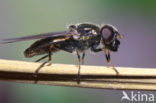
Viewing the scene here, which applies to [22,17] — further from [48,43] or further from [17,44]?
[48,43]

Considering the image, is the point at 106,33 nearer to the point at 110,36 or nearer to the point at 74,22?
the point at 110,36

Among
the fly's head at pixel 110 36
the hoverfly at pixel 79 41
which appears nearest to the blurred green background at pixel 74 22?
the hoverfly at pixel 79 41

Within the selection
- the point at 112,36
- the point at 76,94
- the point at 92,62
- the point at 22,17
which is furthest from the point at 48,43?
the point at 22,17

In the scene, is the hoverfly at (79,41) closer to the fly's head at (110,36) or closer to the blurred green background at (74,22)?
the fly's head at (110,36)

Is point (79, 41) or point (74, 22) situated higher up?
point (79, 41)

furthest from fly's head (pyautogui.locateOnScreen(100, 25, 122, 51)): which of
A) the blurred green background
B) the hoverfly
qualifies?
the blurred green background

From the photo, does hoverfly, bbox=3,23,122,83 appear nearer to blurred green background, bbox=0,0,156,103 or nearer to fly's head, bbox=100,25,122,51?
fly's head, bbox=100,25,122,51

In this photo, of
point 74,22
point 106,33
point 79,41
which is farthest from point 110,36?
point 74,22
